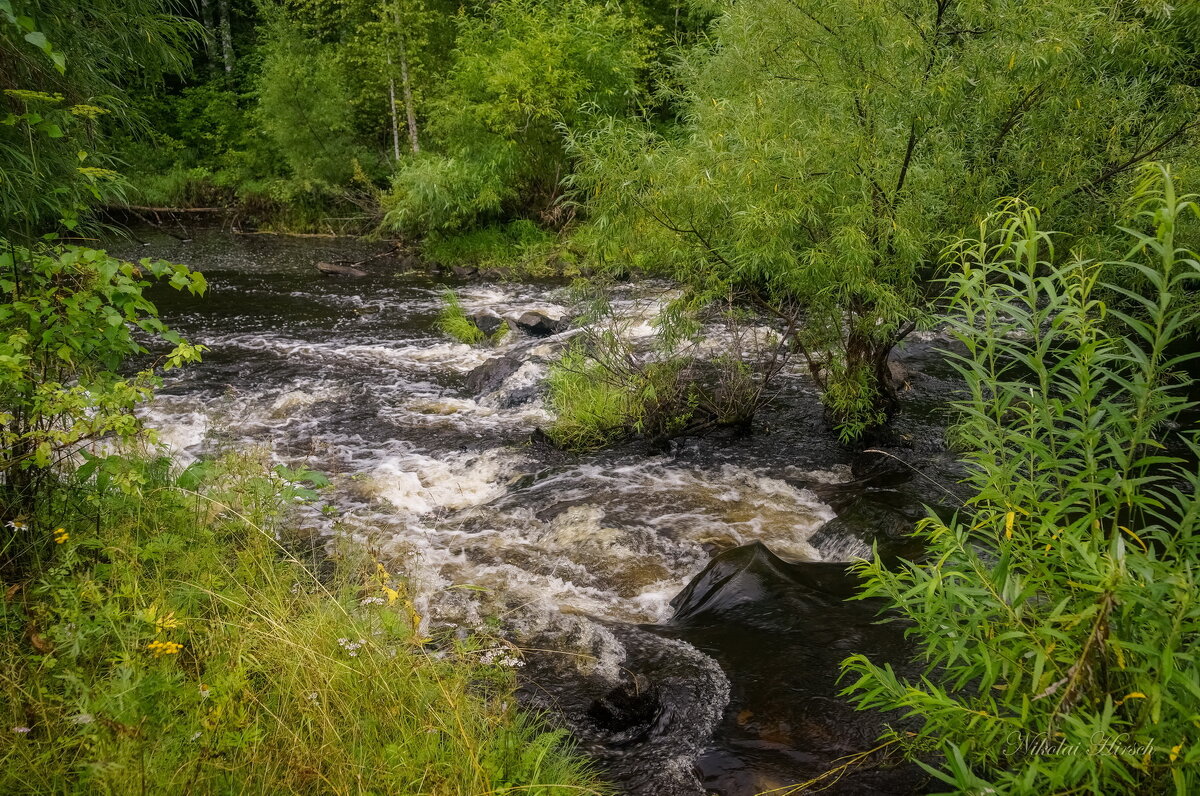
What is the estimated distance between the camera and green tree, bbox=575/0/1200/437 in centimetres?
573

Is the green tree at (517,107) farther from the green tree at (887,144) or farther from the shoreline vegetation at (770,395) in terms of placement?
the green tree at (887,144)

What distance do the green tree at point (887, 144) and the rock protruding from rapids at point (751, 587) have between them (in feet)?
7.78

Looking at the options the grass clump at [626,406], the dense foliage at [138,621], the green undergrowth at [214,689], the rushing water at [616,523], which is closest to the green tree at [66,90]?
the dense foliage at [138,621]

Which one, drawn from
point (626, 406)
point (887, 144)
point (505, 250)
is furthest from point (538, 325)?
point (887, 144)

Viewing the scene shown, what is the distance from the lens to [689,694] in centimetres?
389

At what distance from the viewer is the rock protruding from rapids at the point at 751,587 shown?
15.4 ft

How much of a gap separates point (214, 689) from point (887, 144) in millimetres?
5904

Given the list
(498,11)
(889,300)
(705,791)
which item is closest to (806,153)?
(889,300)

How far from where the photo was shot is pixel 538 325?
1180 cm

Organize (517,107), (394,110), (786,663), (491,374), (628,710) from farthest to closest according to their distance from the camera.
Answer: (394,110), (517,107), (491,374), (786,663), (628,710)

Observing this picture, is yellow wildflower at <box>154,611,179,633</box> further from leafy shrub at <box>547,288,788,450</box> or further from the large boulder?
the large boulder

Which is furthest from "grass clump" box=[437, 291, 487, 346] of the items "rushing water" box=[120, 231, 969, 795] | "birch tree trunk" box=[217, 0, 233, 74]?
"birch tree trunk" box=[217, 0, 233, 74]

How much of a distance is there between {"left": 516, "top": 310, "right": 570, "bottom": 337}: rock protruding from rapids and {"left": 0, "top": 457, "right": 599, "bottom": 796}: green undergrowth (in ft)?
26.6

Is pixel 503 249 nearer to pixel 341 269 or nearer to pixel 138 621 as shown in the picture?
pixel 341 269
